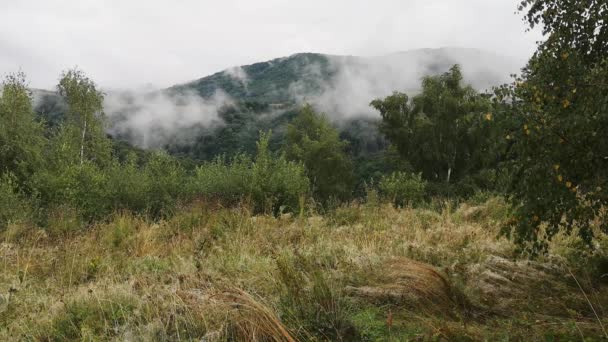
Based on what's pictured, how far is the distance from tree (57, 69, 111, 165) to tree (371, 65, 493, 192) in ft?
70.5

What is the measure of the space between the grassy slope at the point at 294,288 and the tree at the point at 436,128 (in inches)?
1060

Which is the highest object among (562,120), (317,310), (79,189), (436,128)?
(562,120)

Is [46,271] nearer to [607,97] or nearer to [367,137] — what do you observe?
[607,97]

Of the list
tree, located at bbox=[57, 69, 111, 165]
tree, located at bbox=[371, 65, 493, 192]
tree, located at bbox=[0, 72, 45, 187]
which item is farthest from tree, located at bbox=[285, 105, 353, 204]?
tree, located at bbox=[0, 72, 45, 187]

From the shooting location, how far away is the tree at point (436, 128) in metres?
33.2

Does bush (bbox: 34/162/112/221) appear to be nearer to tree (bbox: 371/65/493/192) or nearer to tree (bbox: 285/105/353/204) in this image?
tree (bbox: 371/65/493/192)

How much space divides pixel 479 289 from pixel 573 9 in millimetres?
2544

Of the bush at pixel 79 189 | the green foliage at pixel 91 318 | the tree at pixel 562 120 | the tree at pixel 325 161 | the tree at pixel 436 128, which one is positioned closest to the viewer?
the tree at pixel 562 120

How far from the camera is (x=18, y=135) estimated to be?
28.0 m

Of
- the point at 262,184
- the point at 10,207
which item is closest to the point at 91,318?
the point at 262,184

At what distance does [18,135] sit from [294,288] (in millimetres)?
29817

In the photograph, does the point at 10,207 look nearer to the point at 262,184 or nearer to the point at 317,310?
the point at 262,184

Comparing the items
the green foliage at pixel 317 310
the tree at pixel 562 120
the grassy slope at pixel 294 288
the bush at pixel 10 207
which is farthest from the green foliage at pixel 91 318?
the bush at pixel 10 207

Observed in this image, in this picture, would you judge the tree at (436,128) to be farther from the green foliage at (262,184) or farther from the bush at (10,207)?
the bush at (10,207)
